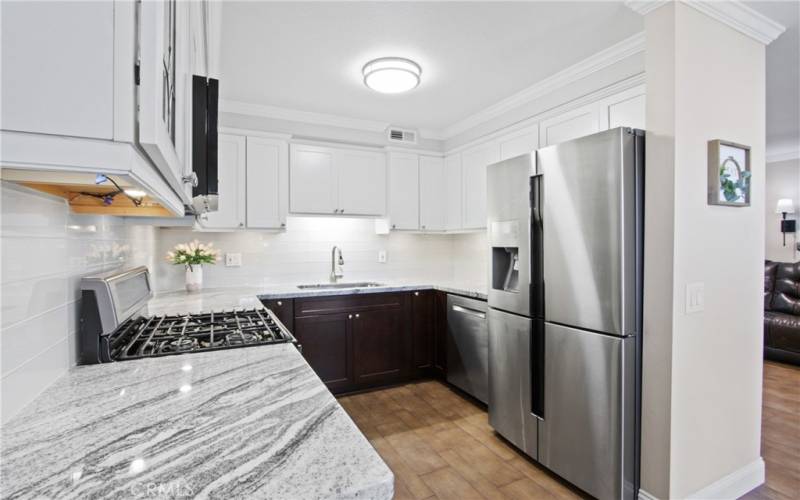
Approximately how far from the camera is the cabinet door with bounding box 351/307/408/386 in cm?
329

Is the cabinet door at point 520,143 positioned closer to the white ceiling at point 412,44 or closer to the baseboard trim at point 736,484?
the white ceiling at point 412,44

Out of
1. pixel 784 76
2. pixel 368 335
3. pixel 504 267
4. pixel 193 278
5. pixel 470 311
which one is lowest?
pixel 368 335

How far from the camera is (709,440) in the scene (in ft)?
6.12

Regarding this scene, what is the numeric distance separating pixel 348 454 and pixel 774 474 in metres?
2.80

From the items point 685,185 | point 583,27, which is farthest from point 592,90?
point 685,185

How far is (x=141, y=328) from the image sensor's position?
1.61 m

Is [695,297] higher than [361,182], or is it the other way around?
[361,182]

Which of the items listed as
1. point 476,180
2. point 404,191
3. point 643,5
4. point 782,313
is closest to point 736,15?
point 643,5

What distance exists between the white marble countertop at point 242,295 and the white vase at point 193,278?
6cm

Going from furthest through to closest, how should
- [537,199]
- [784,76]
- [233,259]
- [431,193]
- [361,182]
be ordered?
[431,193] → [361,182] → [233,259] → [784,76] → [537,199]

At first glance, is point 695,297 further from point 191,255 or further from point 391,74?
point 191,255

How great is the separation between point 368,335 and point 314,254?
0.99m

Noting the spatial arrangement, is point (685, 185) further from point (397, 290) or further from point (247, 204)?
point (247, 204)

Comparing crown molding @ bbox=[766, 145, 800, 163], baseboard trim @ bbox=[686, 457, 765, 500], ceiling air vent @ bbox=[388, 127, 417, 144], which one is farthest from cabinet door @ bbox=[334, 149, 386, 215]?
crown molding @ bbox=[766, 145, 800, 163]
